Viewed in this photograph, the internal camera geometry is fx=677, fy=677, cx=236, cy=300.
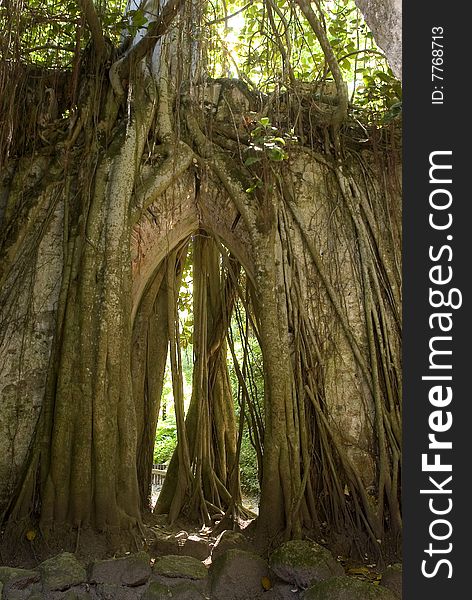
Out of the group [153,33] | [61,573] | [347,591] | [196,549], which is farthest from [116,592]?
[153,33]

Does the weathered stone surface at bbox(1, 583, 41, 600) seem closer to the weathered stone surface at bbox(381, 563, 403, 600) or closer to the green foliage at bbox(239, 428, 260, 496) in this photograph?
the weathered stone surface at bbox(381, 563, 403, 600)

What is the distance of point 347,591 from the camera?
2.39 m

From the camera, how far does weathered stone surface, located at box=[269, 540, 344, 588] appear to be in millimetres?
2656

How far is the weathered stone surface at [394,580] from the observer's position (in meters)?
2.58

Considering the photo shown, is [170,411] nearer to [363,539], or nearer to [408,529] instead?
[363,539]

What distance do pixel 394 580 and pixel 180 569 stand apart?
84cm

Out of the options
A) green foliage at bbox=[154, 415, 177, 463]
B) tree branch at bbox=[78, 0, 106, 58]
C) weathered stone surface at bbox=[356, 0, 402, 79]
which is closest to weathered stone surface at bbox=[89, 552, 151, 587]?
weathered stone surface at bbox=[356, 0, 402, 79]

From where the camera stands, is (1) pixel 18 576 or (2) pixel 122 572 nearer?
(1) pixel 18 576

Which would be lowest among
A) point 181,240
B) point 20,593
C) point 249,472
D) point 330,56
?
point 20,593

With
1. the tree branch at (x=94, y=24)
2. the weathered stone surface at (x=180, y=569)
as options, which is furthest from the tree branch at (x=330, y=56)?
the weathered stone surface at (x=180, y=569)

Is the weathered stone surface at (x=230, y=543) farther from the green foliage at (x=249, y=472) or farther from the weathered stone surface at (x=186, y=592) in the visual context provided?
the green foliage at (x=249, y=472)

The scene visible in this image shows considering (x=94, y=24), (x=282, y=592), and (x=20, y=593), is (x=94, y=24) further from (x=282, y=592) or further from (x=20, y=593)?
(x=282, y=592)

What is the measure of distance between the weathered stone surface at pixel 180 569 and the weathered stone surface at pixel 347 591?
478 millimetres

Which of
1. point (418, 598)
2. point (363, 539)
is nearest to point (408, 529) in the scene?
point (418, 598)
